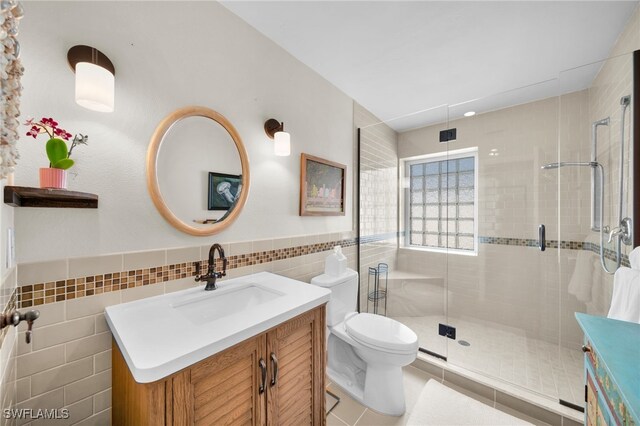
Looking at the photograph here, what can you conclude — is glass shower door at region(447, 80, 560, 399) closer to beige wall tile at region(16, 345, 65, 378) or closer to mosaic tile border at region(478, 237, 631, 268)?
mosaic tile border at region(478, 237, 631, 268)

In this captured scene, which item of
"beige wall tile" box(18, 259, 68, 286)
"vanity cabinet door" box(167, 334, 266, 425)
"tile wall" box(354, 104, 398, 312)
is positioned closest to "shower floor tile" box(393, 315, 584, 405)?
"tile wall" box(354, 104, 398, 312)

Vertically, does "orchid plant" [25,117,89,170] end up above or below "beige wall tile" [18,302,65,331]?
above

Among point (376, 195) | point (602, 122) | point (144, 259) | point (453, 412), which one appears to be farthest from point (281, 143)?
point (602, 122)

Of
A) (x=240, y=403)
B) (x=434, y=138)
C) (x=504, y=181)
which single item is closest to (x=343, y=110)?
(x=434, y=138)

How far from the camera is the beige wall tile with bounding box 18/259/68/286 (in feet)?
2.83

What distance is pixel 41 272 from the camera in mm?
897

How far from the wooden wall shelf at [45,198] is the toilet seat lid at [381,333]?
1599mm

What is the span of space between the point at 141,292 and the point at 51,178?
0.57 meters

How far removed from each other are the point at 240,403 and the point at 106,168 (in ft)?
3.61

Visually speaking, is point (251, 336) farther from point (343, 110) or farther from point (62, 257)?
point (343, 110)

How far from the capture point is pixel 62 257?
946 millimetres

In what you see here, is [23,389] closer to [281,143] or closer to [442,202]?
[281,143]

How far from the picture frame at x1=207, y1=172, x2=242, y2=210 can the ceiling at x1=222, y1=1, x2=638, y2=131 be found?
1022 millimetres

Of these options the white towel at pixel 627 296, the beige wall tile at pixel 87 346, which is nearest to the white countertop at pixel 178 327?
the beige wall tile at pixel 87 346
